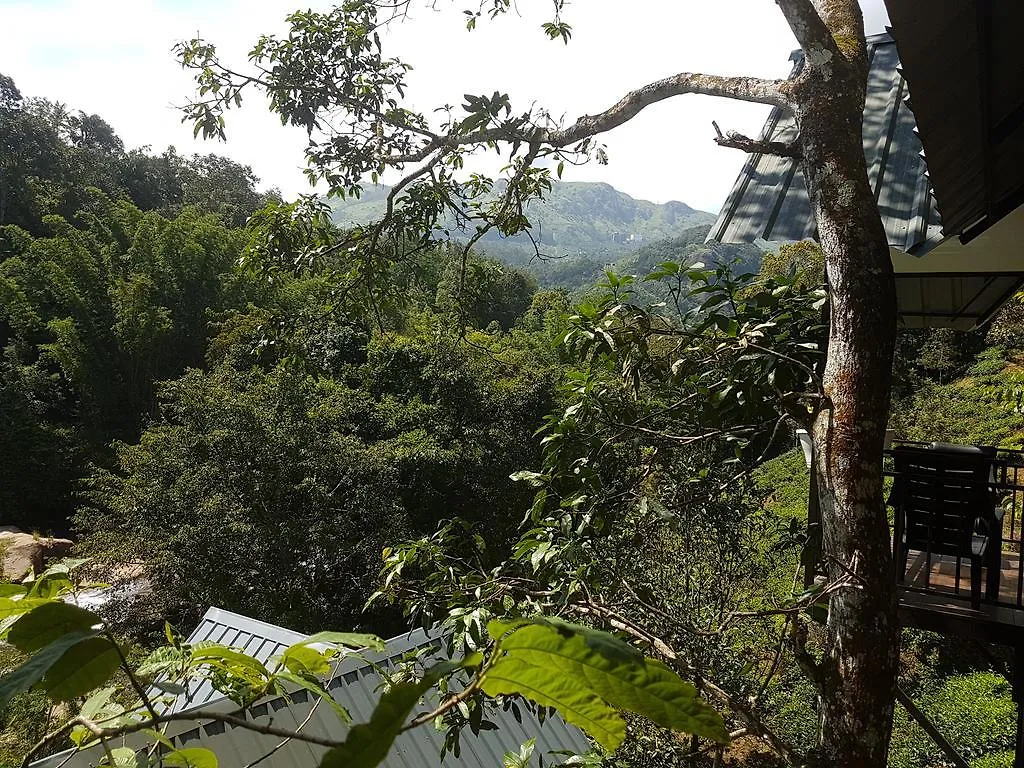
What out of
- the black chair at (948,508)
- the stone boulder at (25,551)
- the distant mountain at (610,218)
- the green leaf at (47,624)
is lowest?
the stone boulder at (25,551)

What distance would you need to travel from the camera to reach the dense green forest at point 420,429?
1756mm

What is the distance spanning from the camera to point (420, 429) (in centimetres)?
1109

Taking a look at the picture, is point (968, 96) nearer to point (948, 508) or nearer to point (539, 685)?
point (539, 685)

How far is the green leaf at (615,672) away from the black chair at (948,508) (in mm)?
2814

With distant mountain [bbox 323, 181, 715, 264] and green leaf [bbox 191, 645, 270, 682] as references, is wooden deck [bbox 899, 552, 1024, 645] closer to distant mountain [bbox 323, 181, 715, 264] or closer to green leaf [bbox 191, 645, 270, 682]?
green leaf [bbox 191, 645, 270, 682]

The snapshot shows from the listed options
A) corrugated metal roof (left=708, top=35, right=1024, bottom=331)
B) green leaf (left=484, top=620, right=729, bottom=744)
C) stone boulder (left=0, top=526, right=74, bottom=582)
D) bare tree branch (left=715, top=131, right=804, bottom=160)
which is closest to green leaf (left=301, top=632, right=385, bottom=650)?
green leaf (left=484, top=620, right=729, bottom=744)

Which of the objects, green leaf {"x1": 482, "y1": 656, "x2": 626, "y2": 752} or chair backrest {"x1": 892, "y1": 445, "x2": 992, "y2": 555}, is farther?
chair backrest {"x1": 892, "y1": 445, "x2": 992, "y2": 555}

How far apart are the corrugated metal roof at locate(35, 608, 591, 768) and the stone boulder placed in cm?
929

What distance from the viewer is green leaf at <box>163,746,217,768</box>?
0.49m


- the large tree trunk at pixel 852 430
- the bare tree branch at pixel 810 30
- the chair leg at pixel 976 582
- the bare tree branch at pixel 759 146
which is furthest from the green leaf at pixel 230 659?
the chair leg at pixel 976 582

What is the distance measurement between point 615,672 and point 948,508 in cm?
328

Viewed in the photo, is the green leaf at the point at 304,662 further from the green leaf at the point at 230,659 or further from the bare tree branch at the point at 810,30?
the bare tree branch at the point at 810,30

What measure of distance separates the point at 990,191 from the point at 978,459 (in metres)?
1.46

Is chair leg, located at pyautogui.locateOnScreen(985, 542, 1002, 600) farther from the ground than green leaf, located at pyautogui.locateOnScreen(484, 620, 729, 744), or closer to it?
closer to it
